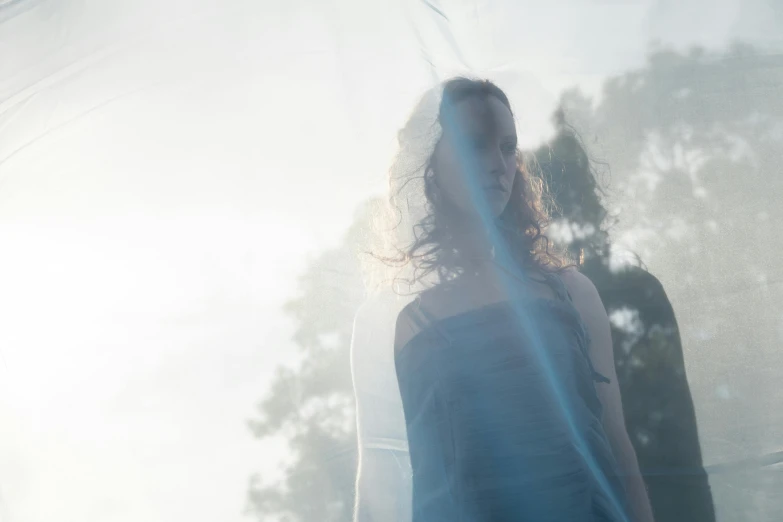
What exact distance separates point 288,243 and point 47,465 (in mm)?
534

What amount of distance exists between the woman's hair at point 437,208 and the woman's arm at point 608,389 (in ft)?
0.16

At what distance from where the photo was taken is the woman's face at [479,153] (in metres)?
0.91

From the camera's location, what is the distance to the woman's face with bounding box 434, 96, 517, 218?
91cm

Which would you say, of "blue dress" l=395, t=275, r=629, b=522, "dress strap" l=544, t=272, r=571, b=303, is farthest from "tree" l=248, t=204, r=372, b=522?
"dress strap" l=544, t=272, r=571, b=303

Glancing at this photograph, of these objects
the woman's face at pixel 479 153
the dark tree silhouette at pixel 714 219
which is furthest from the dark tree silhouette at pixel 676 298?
the woman's face at pixel 479 153

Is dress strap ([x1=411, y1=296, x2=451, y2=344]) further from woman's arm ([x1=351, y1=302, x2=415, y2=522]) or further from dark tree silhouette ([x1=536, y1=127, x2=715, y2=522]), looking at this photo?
dark tree silhouette ([x1=536, y1=127, x2=715, y2=522])

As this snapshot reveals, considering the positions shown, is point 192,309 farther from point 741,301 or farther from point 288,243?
point 741,301

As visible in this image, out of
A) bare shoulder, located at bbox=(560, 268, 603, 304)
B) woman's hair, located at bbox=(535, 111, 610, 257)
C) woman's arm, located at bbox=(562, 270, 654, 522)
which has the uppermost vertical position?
woman's hair, located at bbox=(535, 111, 610, 257)

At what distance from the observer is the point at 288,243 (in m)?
0.94

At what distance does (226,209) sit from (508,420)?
527 millimetres

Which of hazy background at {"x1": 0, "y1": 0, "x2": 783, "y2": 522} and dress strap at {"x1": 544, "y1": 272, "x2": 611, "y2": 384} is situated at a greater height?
hazy background at {"x1": 0, "y1": 0, "x2": 783, "y2": 522}

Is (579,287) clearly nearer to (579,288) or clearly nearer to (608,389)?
(579,288)

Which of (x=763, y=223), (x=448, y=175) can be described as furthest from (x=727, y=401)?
(x=448, y=175)

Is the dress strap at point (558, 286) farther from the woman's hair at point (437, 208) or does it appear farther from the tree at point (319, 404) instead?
the tree at point (319, 404)
